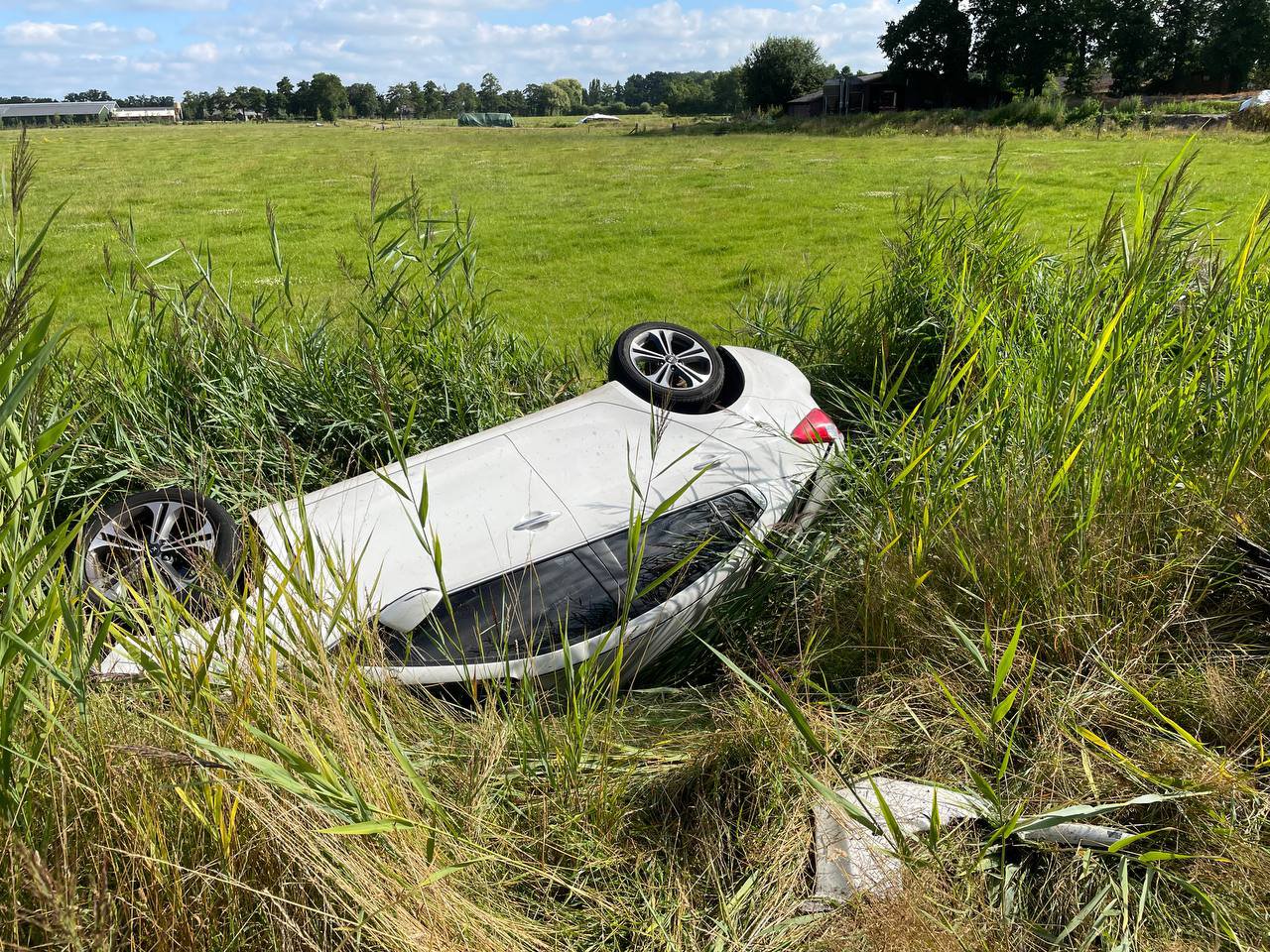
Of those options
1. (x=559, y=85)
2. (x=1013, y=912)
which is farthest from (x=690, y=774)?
(x=559, y=85)

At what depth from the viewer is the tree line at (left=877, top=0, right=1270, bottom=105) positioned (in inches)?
1982

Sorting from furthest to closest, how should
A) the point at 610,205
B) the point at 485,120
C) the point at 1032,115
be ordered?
the point at 485,120 < the point at 1032,115 < the point at 610,205

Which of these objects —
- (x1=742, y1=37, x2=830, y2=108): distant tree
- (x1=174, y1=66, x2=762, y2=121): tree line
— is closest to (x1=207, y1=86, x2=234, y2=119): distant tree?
(x1=174, y1=66, x2=762, y2=121): tree line

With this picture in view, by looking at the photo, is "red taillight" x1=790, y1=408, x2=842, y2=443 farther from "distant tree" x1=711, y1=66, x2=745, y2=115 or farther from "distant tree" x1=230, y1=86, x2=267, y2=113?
"distant tree" x1=230, y1=86, x2=267, y2=113

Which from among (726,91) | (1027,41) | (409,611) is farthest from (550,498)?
(726,91)

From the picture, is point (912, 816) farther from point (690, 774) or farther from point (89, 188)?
point (89, 188)

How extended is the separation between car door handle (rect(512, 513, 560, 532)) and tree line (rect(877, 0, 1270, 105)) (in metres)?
57.8

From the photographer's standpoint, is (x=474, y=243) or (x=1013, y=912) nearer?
(x=1013, y=912)

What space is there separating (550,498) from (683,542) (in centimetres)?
61

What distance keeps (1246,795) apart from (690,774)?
142 cm

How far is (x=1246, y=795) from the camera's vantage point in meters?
2.12

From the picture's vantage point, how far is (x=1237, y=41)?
49.7m

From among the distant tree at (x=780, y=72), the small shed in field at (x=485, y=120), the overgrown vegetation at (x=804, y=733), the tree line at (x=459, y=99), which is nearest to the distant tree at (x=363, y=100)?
the tree line at (x=459, y=99)

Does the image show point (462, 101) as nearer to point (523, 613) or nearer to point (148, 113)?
point (148, 113)
